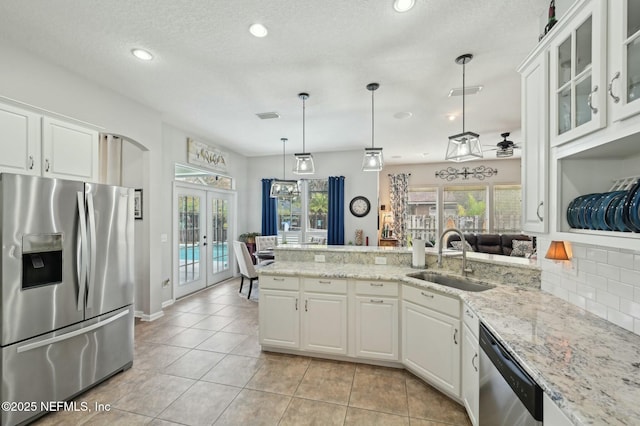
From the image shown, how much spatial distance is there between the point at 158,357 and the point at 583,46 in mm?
4117

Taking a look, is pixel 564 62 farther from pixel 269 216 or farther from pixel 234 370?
pixel 269 216

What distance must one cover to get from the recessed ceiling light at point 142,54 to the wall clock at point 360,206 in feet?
15.2

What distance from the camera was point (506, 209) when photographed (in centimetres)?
743

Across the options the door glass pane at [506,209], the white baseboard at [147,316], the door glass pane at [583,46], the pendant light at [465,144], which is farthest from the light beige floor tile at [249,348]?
the door glass pane at [506,209]

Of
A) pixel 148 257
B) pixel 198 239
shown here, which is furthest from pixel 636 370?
pixel 198 239

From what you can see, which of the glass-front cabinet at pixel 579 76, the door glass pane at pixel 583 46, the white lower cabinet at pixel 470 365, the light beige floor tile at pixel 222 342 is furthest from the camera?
the light beige floor tile at pixel 222 342

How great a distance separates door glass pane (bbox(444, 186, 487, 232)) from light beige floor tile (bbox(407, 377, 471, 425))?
6.23 metres

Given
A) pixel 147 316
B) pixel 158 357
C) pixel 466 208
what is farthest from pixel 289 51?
pixel 466 208

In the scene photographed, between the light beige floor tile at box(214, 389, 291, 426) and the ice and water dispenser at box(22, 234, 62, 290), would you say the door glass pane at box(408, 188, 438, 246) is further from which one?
the ice and water dispenser at box(22, 234, 62, 290)

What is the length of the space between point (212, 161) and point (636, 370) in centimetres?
594

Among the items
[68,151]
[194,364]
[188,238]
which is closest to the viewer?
[68,151]

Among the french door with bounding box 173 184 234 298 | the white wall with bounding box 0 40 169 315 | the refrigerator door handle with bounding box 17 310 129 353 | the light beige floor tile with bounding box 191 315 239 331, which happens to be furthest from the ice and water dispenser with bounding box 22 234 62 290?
the french door with bounding box 173 184 234 298

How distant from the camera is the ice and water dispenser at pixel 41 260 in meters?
1.96

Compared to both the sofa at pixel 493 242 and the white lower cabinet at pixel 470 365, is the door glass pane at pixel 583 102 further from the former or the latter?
the sofa at pixel 493 242
